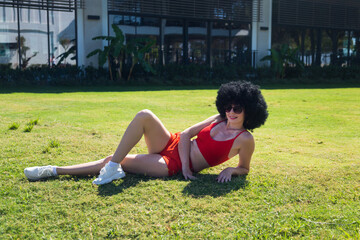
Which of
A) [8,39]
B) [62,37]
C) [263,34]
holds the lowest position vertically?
[8,39]

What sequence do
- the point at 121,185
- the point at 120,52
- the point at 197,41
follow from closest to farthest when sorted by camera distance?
the point at 121,185, the point at 120,52, the point at 197,41

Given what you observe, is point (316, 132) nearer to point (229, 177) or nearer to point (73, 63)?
point (229, 177)

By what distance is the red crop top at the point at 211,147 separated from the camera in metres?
3.88

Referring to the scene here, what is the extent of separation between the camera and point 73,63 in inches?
678

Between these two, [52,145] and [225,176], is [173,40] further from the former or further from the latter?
[225,176]

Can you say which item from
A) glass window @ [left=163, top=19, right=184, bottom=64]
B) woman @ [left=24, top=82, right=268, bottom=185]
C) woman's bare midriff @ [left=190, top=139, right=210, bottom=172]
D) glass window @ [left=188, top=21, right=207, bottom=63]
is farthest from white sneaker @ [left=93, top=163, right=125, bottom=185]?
glass window @ [left=188, top=21, right=207, bottom=63]

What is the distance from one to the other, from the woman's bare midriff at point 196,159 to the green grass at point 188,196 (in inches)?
4.5

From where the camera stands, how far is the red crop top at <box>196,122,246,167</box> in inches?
153

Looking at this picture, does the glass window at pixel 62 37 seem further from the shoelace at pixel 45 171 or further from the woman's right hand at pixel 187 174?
the woman's right hand at pixel 187 174

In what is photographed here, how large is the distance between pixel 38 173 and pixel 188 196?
1571mm

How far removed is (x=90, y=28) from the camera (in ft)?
56.6

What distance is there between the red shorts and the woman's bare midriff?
15cm

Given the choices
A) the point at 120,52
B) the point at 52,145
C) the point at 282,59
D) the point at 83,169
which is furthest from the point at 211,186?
the point at 282,59

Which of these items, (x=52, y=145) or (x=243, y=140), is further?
(x=52, y=145)
